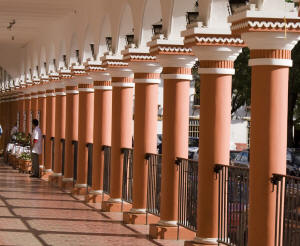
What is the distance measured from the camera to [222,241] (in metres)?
12.2

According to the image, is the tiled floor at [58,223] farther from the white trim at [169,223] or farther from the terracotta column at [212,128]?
the terracotta column at [212,128]

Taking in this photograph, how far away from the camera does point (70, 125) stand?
80.6 feet

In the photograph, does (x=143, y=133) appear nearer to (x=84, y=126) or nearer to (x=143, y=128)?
(x=143, y=128)

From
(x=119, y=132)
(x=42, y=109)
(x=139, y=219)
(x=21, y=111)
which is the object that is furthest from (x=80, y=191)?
(x=21, y=111)

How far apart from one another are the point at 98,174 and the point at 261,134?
32.9ft

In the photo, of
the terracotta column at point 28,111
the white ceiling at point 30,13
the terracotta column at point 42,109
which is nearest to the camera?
the white ceiling at point 30,13

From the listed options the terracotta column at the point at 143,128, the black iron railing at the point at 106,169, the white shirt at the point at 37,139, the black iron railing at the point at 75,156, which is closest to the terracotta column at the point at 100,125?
the black iron railing at the point at 106,169

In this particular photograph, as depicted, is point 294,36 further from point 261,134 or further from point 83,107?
point 83,107

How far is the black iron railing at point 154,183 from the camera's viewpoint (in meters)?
15.7

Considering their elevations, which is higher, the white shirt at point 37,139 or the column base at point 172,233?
the white shirt at point 37,139

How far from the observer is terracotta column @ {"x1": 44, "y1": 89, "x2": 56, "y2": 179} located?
28297mm

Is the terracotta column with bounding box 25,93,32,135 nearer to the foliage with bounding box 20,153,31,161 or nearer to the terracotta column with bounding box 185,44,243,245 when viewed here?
the foliage with bounding box 20,153,31,161

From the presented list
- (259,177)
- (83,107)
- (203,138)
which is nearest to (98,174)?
(83,107)

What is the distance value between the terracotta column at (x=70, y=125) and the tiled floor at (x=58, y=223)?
2074 mm
